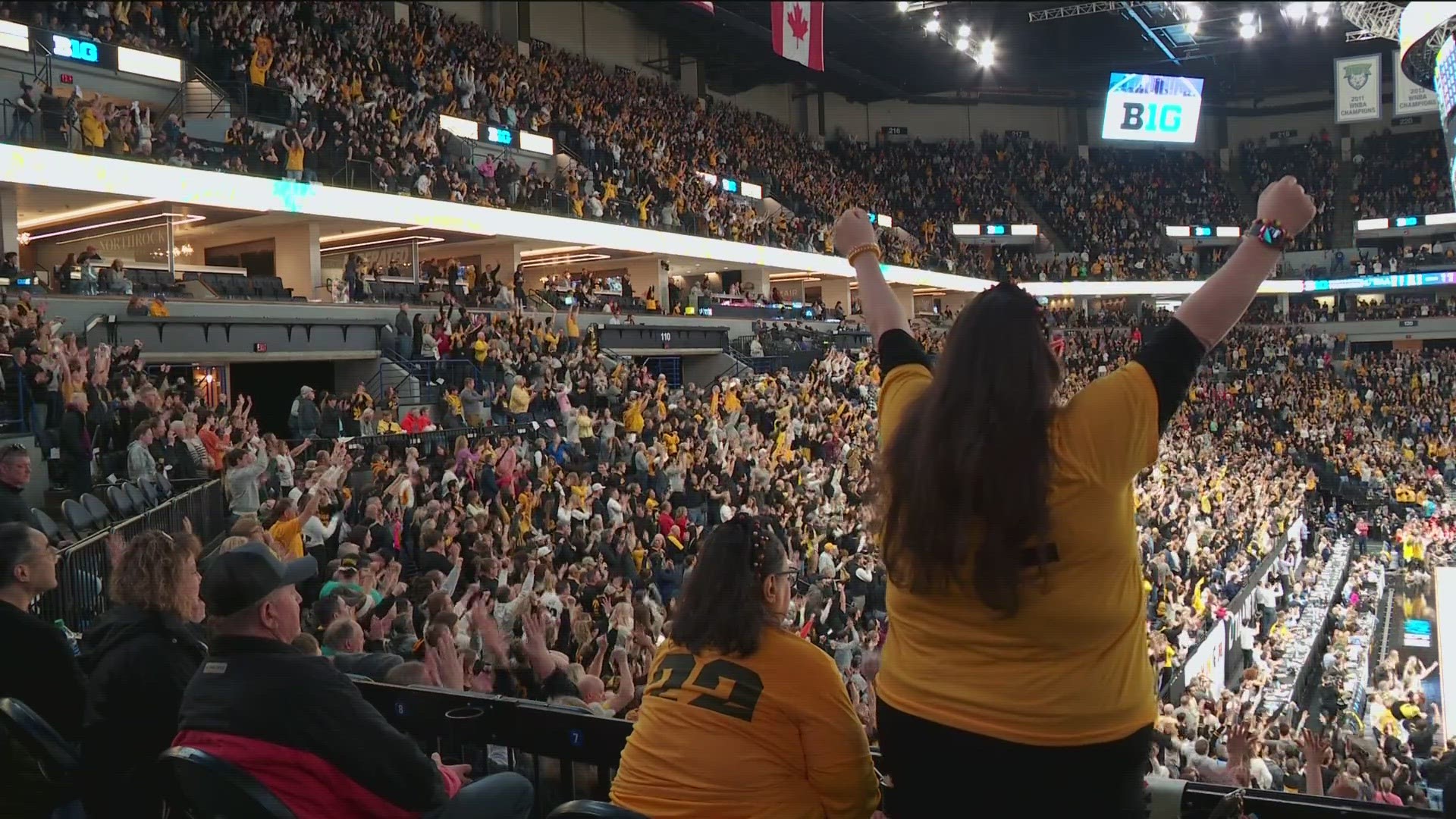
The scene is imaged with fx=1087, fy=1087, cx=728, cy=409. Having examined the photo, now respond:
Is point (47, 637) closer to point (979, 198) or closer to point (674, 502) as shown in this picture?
point (674, 502)

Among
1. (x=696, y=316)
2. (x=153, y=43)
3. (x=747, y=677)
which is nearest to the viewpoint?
(x=747, y=677)

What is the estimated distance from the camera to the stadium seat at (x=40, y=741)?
292 cm

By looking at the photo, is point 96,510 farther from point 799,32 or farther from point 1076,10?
point 1076,10

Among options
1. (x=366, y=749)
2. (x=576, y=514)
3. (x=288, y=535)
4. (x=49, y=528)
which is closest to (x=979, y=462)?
(x=366, y=749)

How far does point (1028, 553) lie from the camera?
5.30 ft

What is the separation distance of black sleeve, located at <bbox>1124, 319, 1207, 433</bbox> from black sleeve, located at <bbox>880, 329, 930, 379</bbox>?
41cm

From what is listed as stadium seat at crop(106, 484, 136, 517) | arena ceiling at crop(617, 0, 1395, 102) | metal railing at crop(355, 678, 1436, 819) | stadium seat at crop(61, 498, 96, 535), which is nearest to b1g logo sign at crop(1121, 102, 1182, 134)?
arena ceiling at crop(617, 0, 1395, 102)

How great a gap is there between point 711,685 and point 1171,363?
1.09 meters

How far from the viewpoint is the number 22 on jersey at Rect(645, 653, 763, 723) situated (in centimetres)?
216

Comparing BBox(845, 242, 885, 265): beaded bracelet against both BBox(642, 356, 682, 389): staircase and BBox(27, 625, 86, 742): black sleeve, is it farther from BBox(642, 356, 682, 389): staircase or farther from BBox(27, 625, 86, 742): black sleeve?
BBox(642, 356, 682, 389): staircase

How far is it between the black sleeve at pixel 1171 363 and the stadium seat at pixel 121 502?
8141 mm

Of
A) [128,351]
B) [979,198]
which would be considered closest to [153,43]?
[128,351]

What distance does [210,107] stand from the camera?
19422 mm

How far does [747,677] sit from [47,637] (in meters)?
2.40
